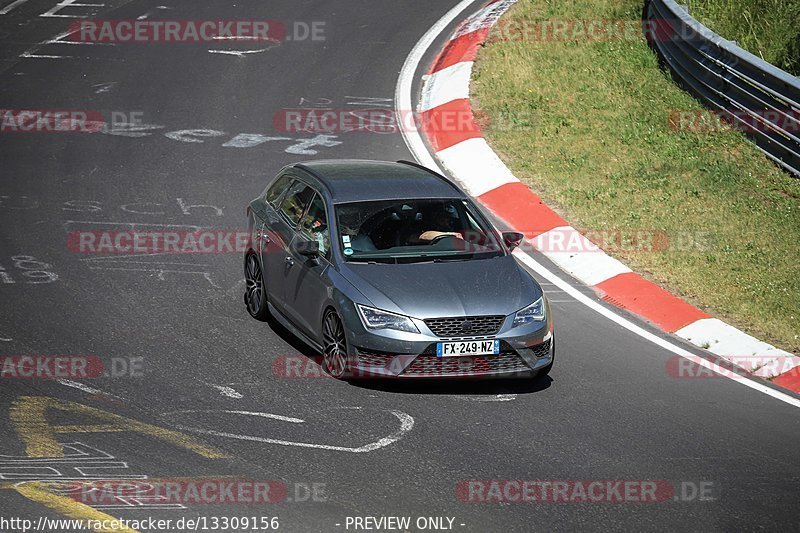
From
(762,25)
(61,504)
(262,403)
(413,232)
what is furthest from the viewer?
(762,25)

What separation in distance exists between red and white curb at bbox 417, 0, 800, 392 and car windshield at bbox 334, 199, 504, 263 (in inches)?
88.9

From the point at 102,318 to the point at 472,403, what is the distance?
376 centimetres

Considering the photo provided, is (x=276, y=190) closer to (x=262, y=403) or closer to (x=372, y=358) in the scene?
(x=372, y=358)

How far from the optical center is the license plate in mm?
9414

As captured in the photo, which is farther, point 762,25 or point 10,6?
point 10,6

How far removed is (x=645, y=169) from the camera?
599 inches

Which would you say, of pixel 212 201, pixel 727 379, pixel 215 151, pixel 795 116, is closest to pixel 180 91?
pixel 215 151

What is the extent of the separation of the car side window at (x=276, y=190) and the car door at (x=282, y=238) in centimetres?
14

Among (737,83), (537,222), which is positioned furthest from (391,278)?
(737,83)

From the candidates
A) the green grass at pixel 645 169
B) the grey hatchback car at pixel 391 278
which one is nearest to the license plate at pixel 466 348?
the grey hatchback car at pixel 391 278

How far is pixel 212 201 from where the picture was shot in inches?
565

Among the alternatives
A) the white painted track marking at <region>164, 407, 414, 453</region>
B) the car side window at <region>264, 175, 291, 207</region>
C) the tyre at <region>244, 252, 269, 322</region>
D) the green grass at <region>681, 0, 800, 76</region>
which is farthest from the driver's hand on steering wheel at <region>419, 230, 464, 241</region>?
the green grass at <region>681, 0, 800, 76</region>

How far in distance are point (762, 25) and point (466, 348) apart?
11068 mm

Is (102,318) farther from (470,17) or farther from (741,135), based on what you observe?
(470,17)
